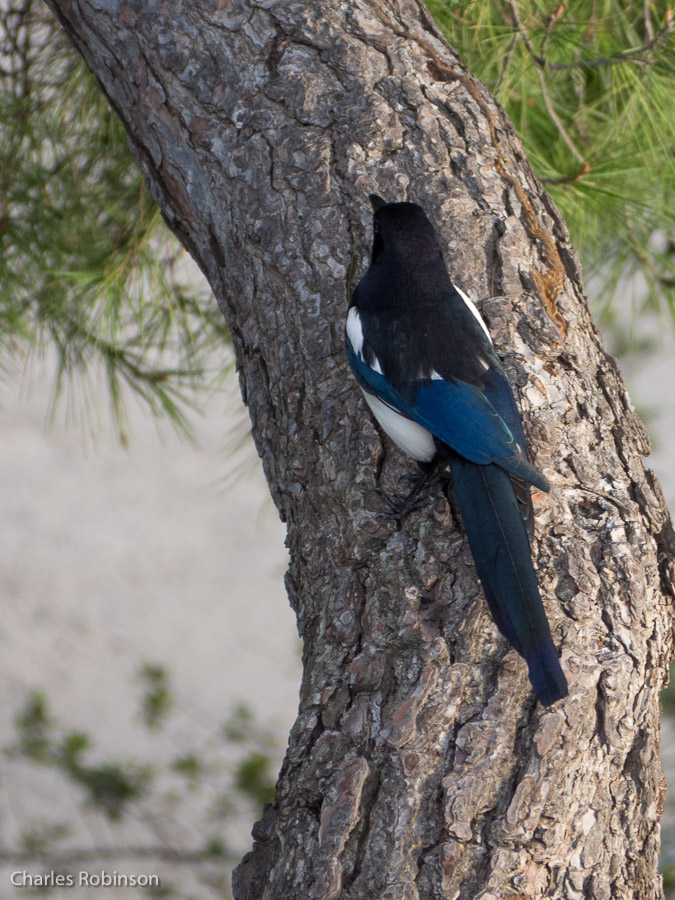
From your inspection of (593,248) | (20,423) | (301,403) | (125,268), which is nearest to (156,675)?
(125,268)

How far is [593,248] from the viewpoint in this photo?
7.36ft

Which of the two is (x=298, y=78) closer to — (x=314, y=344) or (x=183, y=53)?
(x=183, y=53)

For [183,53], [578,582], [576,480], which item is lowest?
[578,582]

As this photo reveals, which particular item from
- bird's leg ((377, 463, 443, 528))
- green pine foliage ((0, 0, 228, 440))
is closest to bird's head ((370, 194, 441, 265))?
bird's leg ((377, 463, 443, 528))

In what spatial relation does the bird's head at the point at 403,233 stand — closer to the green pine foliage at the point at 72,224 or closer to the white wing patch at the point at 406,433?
the white wing patch at the point at 406,433

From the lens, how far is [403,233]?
1187mm

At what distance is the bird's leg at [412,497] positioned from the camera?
1058 mm

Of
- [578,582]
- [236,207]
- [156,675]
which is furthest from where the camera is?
[156,675]

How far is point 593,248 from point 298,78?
1.16 m

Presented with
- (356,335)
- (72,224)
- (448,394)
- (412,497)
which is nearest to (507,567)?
(412,497)

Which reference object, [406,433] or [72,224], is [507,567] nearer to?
[406,433]

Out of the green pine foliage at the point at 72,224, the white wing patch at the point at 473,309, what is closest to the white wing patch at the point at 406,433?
the white wing patch at the point at 473,309

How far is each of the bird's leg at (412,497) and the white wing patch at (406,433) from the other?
0.02 m

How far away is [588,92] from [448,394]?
128 centimetres
